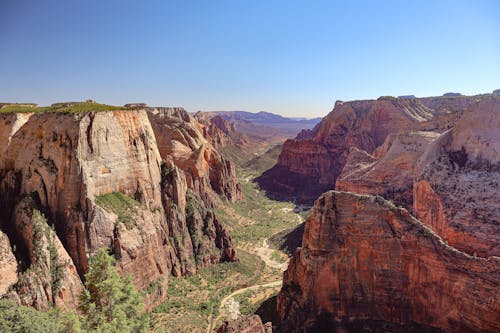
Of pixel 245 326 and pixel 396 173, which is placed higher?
pixel 396 173

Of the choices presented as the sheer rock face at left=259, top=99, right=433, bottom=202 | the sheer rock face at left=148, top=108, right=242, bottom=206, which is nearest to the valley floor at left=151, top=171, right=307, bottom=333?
the sheer rock face at left=148, top=108, right=242, bottom=206

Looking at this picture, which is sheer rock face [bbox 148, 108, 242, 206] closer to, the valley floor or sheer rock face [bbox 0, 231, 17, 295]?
the valley floor

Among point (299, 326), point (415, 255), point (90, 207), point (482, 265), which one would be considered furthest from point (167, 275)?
point (482, 265)

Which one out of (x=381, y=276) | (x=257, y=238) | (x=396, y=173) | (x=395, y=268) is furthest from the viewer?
(x=257, y=238)

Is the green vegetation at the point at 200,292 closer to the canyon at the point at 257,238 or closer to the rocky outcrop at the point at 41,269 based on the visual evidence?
the canyon at the point at 257,238

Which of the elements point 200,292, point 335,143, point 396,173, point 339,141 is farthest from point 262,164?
point 200,292

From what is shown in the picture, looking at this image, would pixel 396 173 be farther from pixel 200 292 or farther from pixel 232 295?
pixel 200 292

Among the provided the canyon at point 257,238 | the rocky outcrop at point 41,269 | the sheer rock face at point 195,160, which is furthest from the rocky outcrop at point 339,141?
the rocky outcrop at point 41,269

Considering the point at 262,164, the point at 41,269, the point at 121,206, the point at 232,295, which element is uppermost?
the point at 121,206
